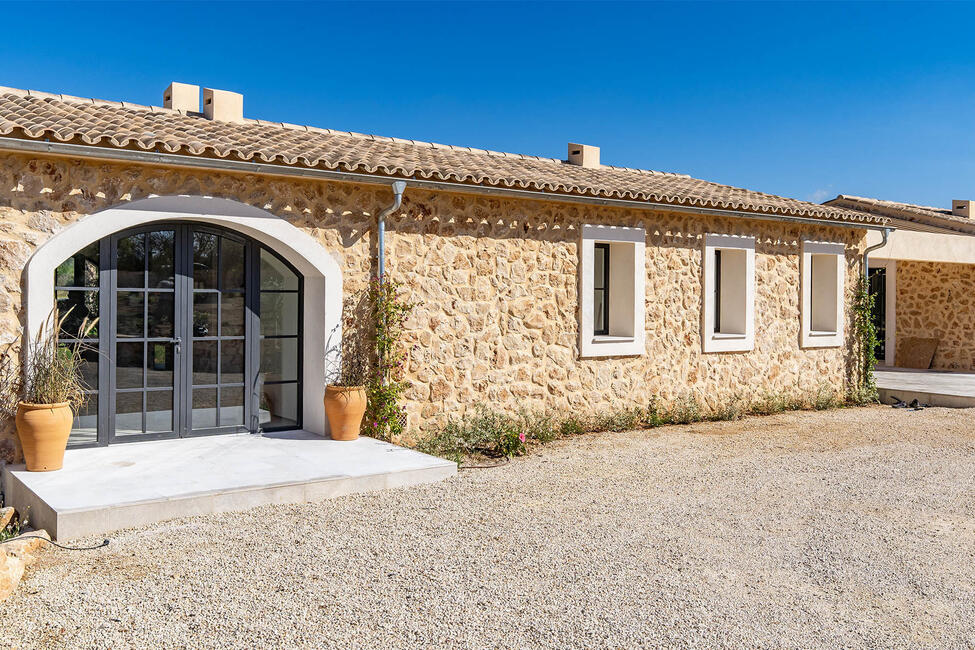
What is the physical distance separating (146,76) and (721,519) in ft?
52.3

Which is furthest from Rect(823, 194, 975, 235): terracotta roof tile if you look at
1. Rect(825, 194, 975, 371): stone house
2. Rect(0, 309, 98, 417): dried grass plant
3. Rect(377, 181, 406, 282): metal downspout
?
Rect(0, 309, 98, 417): dried grass plant

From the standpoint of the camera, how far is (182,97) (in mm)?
9836

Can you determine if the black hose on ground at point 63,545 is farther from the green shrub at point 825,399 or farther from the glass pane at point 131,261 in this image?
the green shrub at point 825,399

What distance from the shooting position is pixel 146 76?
55.1ft

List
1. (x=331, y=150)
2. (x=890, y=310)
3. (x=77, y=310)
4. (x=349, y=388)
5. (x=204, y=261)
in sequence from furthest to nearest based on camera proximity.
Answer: (x=890, y=310), (x=331, y=150), (x=349, y=388), (x=204, y=261), (x=77, y=310)

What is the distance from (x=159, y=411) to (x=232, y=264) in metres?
1.58

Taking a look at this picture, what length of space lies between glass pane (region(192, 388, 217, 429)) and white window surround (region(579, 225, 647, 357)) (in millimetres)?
4378

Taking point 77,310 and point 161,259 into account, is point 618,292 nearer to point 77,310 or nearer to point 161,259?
point 161,259

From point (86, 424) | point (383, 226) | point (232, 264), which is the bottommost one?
point (86, 424)

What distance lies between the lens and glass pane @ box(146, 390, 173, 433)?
723 centimetres

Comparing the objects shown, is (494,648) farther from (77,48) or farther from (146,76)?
(146,76)

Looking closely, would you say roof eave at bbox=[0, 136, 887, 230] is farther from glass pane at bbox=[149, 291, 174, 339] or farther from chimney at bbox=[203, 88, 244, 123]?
chimney at bbox=[203, 88, 244, 123]

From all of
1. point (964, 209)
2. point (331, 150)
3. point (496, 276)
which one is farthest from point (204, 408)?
point (964, 209)

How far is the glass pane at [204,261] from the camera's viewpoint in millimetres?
7449
